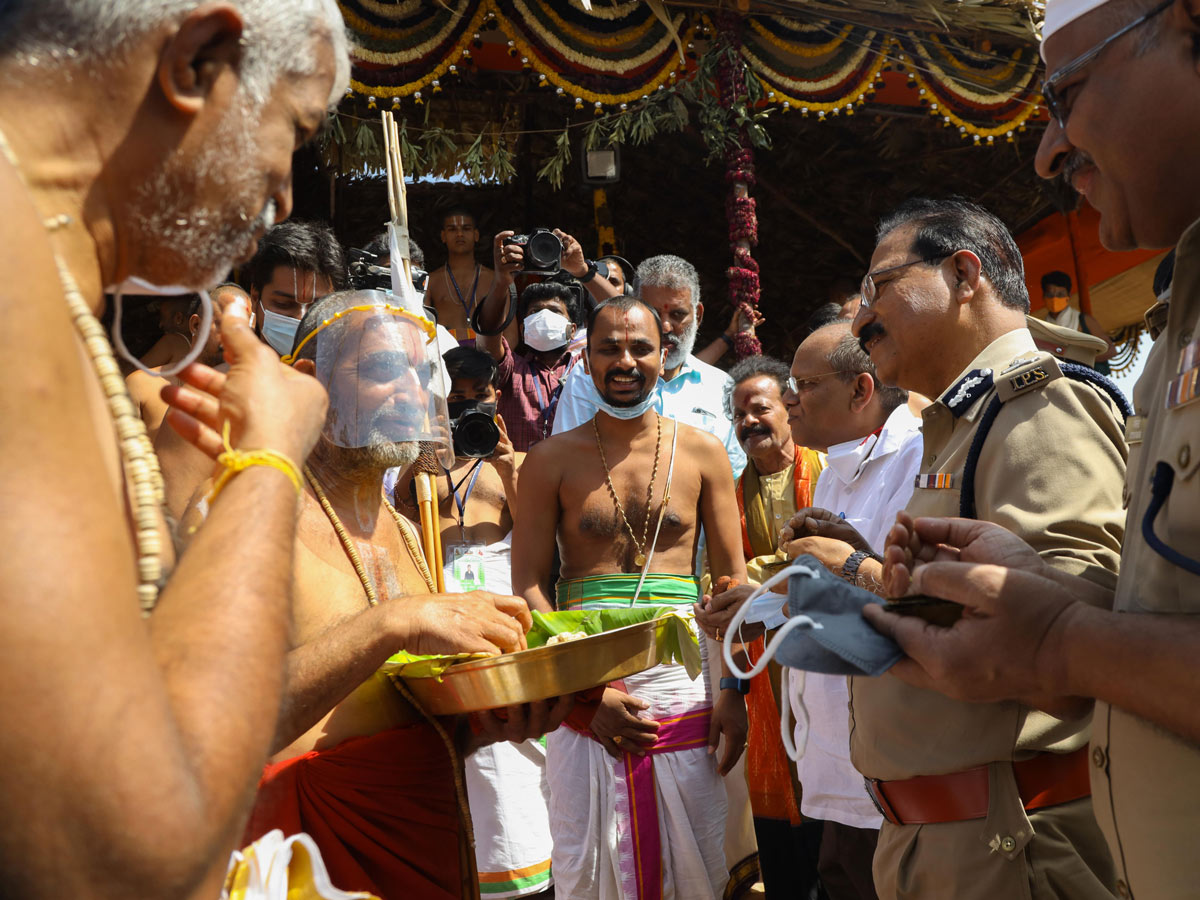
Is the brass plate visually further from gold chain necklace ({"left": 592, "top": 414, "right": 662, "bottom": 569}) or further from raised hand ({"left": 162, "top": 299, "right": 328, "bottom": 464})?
gold chain necklace ({"left": 592, "top": 414, "right": 662, "bottom": 569})

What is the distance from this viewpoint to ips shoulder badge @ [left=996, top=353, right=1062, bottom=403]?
2.18 meters

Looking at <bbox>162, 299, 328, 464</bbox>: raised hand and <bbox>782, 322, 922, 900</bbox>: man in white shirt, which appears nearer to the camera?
<bbox>162, 299, 328, 464</bbox>: raised hand

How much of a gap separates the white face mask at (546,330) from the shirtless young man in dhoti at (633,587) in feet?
4.00

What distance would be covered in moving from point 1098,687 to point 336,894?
142cm

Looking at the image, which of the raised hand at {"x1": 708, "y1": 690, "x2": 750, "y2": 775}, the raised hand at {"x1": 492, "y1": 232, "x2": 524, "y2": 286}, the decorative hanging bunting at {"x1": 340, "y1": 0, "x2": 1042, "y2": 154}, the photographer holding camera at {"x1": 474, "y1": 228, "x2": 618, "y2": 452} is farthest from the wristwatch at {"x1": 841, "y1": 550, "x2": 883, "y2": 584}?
the decorative hanging bunting at {"x1": 340, "y1": 0, "x2": 1042, "y2": 154}

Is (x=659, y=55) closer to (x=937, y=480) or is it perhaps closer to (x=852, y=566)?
(x=852, y=566)

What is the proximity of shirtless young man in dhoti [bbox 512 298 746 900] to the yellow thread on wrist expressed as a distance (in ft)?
9.75

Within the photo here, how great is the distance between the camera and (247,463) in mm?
Result: 1122

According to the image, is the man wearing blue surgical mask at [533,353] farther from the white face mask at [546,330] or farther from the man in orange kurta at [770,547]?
the man in orange kurta at [770,547]

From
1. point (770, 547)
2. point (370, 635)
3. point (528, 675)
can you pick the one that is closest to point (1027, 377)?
point (528, 675)

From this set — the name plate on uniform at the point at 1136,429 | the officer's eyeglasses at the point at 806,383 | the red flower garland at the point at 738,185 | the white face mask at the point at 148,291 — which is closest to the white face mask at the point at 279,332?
the officer's eyeglasses at the point at 806,383

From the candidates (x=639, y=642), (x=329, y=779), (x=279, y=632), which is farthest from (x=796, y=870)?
(x=279, y=632)

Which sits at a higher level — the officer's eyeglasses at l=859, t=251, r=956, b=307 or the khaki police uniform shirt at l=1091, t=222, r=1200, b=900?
the officer's eyeglasses at l=859, t=251, r=956, b=307

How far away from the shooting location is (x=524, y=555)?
430 cm
